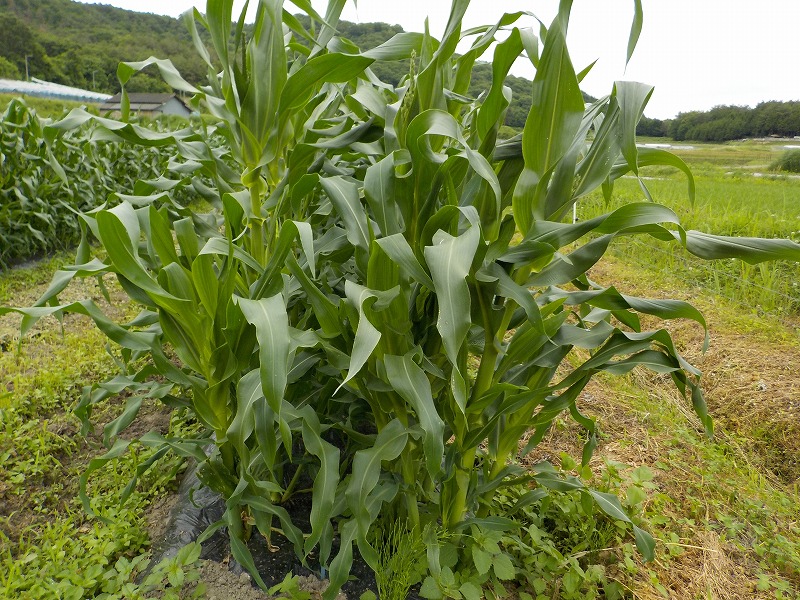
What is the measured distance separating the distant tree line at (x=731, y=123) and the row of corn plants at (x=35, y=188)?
639cm

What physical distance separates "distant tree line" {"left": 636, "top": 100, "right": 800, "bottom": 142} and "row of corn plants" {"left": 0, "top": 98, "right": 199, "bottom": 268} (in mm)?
6386

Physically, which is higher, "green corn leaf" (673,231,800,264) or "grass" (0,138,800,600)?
"green corn leaf" (673,231,800,264)

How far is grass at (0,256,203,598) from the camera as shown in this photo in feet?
4.23

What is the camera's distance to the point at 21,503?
172 centimetres

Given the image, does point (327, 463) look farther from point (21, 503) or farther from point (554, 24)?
point (21, 503)

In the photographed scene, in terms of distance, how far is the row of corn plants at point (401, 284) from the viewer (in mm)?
951

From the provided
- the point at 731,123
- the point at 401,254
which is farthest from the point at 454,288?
the point at 731,123

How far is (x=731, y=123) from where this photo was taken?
7.36 m

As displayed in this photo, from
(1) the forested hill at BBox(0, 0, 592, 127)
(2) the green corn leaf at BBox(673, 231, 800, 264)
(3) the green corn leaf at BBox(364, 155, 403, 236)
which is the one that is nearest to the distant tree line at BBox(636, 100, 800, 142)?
(2) the green corn leaf at BBox(673, 231, 800, 264)

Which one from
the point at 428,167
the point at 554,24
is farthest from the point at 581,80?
the point at 428,167

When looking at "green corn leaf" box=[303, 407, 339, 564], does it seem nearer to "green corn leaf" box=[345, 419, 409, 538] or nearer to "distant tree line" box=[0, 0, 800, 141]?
"green corn leaf" box=[345, 419, 409, 538]

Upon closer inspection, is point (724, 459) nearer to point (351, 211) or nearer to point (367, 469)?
point (367, 469)

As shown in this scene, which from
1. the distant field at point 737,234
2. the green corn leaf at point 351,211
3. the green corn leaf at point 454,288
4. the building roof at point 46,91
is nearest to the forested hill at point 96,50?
the building roof at point 46,91

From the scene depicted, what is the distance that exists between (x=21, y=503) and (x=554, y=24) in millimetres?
2169
